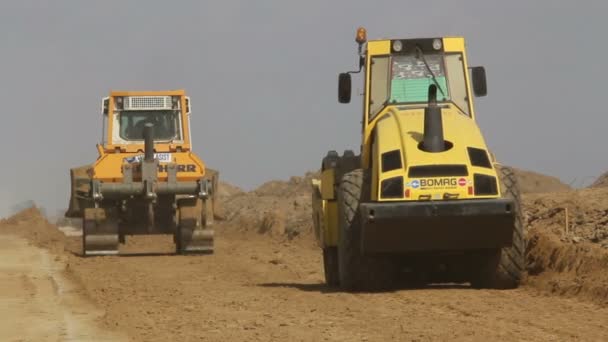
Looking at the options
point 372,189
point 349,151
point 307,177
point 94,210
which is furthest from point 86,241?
point 307,177

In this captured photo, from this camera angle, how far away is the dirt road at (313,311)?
12109 mm

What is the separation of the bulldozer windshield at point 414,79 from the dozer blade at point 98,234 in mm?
12635

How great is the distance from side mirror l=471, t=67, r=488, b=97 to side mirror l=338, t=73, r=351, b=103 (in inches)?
65.9

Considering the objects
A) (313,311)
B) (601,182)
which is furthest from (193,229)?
(313,311)

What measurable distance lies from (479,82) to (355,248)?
2896mm

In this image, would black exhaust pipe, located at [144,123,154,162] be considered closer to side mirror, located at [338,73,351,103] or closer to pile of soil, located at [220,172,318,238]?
pile of soil, located at [220,172,318,238]

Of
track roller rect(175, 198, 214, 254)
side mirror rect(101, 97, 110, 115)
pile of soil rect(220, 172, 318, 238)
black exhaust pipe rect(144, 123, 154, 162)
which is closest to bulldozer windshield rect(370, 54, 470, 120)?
black exhaust pipe rect(144, 123, 154, 162)

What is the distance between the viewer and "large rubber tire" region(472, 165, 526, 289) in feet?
52.6

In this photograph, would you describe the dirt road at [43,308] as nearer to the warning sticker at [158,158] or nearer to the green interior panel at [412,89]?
the warning sticker at [158,158]

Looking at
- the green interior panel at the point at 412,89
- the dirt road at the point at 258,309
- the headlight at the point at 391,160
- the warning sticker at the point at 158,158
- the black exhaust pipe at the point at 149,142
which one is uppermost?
the green interior panel at the point at 412,89

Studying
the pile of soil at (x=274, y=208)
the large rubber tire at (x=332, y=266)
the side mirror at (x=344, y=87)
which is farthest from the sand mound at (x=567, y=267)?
the pile of soil at (x=274, y=208)

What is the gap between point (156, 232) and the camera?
3039 centimetres

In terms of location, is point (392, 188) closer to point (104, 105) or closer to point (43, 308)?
point (43, 308)

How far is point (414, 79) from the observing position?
1809 cm
